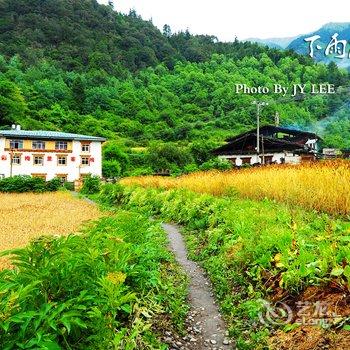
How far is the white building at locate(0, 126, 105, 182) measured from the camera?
48688mm

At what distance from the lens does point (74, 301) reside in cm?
339

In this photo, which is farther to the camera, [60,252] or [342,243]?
[342,243]

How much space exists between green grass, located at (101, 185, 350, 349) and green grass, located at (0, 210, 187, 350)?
109 cm

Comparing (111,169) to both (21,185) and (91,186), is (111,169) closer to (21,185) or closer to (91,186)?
(21,185)

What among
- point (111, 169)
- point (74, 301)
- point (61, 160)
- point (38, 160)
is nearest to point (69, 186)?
point (61, 160)

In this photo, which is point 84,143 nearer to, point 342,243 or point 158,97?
point 342,243

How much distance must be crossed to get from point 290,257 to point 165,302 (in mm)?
2034

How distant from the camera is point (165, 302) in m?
6.15

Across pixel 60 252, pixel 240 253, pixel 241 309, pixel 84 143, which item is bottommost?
pixel 241 309

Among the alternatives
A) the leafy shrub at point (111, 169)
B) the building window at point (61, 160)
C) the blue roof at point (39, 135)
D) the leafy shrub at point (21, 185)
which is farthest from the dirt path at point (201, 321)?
the leafy shrub at point (111, 169)

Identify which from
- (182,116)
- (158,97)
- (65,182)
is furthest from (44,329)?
(158,97)

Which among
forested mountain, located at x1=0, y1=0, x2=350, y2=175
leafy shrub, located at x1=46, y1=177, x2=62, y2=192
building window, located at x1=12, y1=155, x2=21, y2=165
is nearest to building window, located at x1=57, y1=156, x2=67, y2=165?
building window, located at x1=12, y1=155, x2=21, y2=165

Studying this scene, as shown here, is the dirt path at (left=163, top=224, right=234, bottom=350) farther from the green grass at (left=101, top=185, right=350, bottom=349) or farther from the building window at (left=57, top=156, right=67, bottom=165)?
the building window at (left=57, top=156, right=67, bottom=165)

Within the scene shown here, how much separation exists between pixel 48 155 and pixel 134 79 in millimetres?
80163
